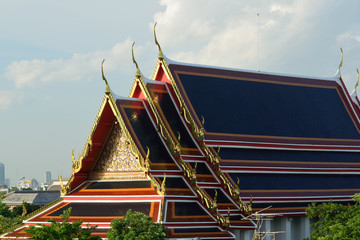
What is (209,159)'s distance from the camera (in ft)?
96.5

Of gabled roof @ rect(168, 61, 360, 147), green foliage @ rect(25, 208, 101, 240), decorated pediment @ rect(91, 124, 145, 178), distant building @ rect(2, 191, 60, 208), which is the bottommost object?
green foliage @ rect(25, 208, 101, 240)

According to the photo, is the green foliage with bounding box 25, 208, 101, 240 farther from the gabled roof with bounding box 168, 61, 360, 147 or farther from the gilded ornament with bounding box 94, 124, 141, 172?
the gabled roof with bounding box 168, 61, 360, 147

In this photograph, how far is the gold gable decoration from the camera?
28534 mm

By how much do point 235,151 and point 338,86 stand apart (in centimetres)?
876

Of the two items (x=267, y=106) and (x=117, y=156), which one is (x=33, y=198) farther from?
(x=117, y=156)

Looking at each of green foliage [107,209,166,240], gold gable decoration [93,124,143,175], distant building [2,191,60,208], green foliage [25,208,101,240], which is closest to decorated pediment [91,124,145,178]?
gold gable decoration [93,124,143,175]

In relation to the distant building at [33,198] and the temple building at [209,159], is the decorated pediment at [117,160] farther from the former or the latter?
the distant building at [33,198]

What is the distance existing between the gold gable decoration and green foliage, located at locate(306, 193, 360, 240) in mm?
7334

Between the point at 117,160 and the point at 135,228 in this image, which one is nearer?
the point at 135,228

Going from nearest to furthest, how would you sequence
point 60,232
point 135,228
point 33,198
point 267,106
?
point 60,232
point 135,228
point 267,106
point 33,198

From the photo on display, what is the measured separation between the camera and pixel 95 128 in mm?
28766

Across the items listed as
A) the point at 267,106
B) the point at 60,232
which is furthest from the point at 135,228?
the point at 267,106

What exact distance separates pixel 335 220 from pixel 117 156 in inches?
349

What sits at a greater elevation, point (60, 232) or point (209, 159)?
point (209, 159)
